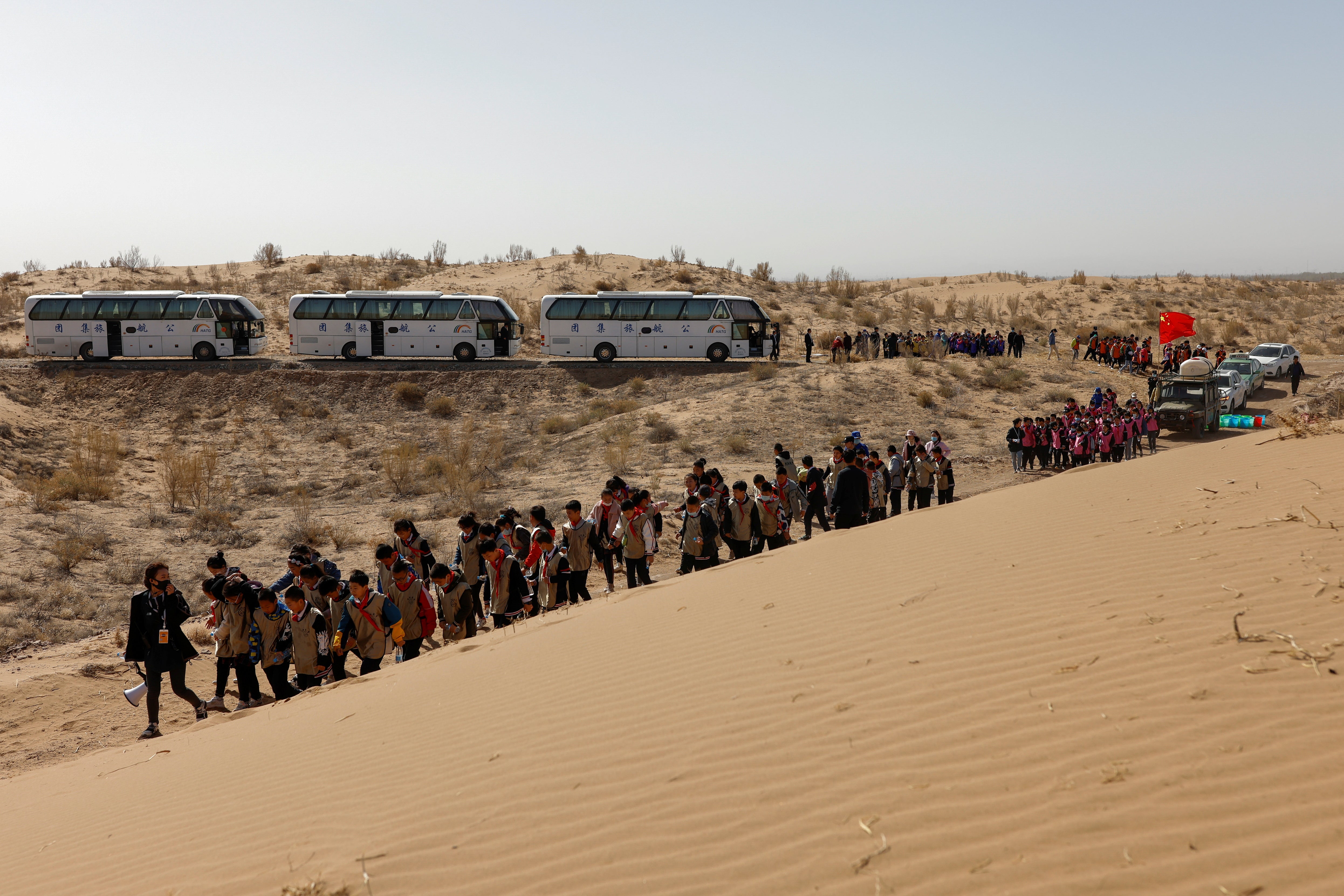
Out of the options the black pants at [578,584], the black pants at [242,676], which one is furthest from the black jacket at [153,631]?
the black pants at [578,584]

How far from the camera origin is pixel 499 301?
34469mm

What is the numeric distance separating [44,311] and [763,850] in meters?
38.3

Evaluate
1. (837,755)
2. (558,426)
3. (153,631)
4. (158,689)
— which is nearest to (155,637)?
(153,631)

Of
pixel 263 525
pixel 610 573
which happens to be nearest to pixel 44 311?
pixel 263 525

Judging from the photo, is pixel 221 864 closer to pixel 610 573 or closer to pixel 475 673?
pixel 475 673

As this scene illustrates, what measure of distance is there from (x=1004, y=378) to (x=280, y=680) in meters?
27.9

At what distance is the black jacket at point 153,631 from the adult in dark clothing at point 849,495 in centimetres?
849

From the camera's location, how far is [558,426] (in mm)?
27109

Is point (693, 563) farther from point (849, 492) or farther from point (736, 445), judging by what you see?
point (736, 445)

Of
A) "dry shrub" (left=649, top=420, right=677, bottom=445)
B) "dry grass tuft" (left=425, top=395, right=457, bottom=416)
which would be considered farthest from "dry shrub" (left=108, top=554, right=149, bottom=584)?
"dry grass tuft" (left=425, top=395, right=457, bottom=416)

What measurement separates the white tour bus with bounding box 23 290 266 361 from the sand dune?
29321 millimetres

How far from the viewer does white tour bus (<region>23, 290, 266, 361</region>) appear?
32.8 meters

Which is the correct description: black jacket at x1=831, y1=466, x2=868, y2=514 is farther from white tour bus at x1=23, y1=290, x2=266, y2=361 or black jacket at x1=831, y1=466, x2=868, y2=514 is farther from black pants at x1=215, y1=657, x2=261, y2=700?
white tour bus at x1=23, y1=290, x2=266, y2=361

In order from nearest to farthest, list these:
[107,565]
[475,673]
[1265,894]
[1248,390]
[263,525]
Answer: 1. [1265,894]
2. [475,673]
3. [107,565]
4. [263,525]
5. [1248,390]
